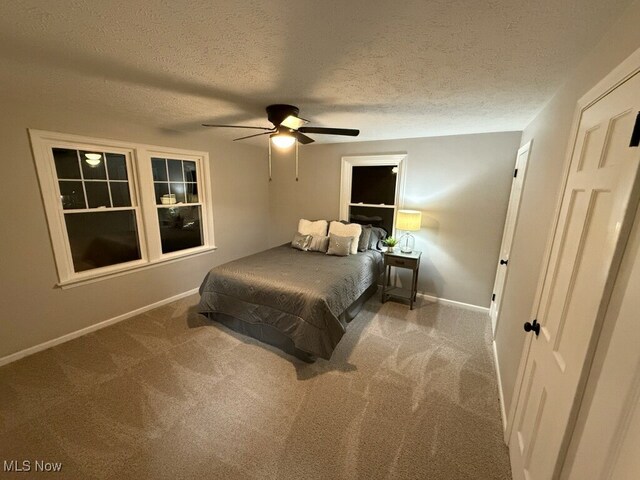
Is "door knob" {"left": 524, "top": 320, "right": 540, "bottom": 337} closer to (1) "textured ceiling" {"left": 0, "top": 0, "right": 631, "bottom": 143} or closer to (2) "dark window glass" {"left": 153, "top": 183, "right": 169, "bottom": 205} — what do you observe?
(1) "textured ceiling" {"left": 0, "top": 0, "right": 631, "bottom": 143}

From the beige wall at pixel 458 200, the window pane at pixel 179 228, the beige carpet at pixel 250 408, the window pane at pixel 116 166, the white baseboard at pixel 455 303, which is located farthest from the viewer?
the window pane at pixel 179 228

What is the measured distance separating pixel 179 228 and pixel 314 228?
2.06 meters

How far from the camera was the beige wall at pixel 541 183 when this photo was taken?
105 centimetres

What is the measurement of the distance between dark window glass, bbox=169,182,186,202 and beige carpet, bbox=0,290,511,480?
182cm

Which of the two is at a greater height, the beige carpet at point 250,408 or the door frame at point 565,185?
the door frame at point 565,185

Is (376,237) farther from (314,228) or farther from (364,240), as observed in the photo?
(314,228)

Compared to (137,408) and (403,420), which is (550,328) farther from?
(137,408)

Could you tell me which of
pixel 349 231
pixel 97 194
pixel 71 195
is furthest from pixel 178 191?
pixel 349 231

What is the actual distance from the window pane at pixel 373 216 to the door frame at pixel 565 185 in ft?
8.69

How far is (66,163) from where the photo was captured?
260 cm

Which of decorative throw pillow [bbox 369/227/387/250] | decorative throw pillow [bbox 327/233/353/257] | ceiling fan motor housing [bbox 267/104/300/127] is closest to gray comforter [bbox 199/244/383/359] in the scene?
decorative throw pillow [bbox 327/233/353/257]

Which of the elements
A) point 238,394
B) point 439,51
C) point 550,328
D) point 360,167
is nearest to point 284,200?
point 360,167

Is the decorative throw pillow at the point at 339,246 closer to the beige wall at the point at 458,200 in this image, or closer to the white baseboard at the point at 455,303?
the beige wall at the point at 458,200

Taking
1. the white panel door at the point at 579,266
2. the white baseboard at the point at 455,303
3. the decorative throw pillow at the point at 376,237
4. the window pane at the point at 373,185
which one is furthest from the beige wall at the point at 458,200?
the white panel door at the point at 579,266
